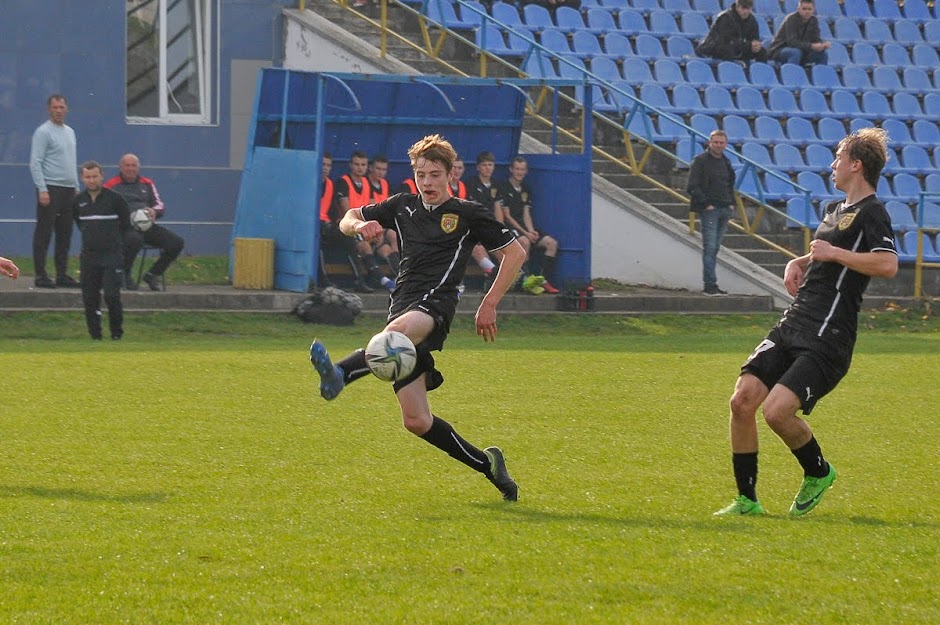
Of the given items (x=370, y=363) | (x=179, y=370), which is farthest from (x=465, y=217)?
(x=179, y=370)

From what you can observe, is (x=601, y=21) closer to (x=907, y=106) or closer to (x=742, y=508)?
(x=907, y=106)

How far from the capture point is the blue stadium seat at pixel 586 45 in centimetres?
2264

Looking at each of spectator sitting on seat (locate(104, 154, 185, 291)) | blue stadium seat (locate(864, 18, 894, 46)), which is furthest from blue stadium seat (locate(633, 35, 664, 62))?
spectator sitting on seat (locate(104, 154, 185, 291))

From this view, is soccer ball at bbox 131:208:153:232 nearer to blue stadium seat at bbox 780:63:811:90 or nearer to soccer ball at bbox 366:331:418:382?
soccer ball at bbox 366:331:418:382

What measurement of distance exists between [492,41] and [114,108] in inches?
224

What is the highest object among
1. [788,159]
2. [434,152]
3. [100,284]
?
[788,159]

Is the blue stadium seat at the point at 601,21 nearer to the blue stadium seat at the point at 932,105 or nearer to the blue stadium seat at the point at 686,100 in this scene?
the blue stadium seat at the point at 686,100

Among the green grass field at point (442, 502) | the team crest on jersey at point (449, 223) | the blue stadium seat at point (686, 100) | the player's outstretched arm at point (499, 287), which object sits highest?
the blue stadium seat at point (686, 100)

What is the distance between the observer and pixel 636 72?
2262 centimetres

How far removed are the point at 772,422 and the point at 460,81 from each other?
40.4 ft

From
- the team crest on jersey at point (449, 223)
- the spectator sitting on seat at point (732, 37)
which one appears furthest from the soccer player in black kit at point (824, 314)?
the spectator sitting on seat at point (732, 37)

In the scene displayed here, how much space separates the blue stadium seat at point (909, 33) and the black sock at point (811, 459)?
20028 millimetres

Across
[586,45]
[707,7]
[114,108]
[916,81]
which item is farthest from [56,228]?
[916,81]

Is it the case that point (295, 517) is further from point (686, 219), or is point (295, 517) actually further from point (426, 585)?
point (686, 219)
